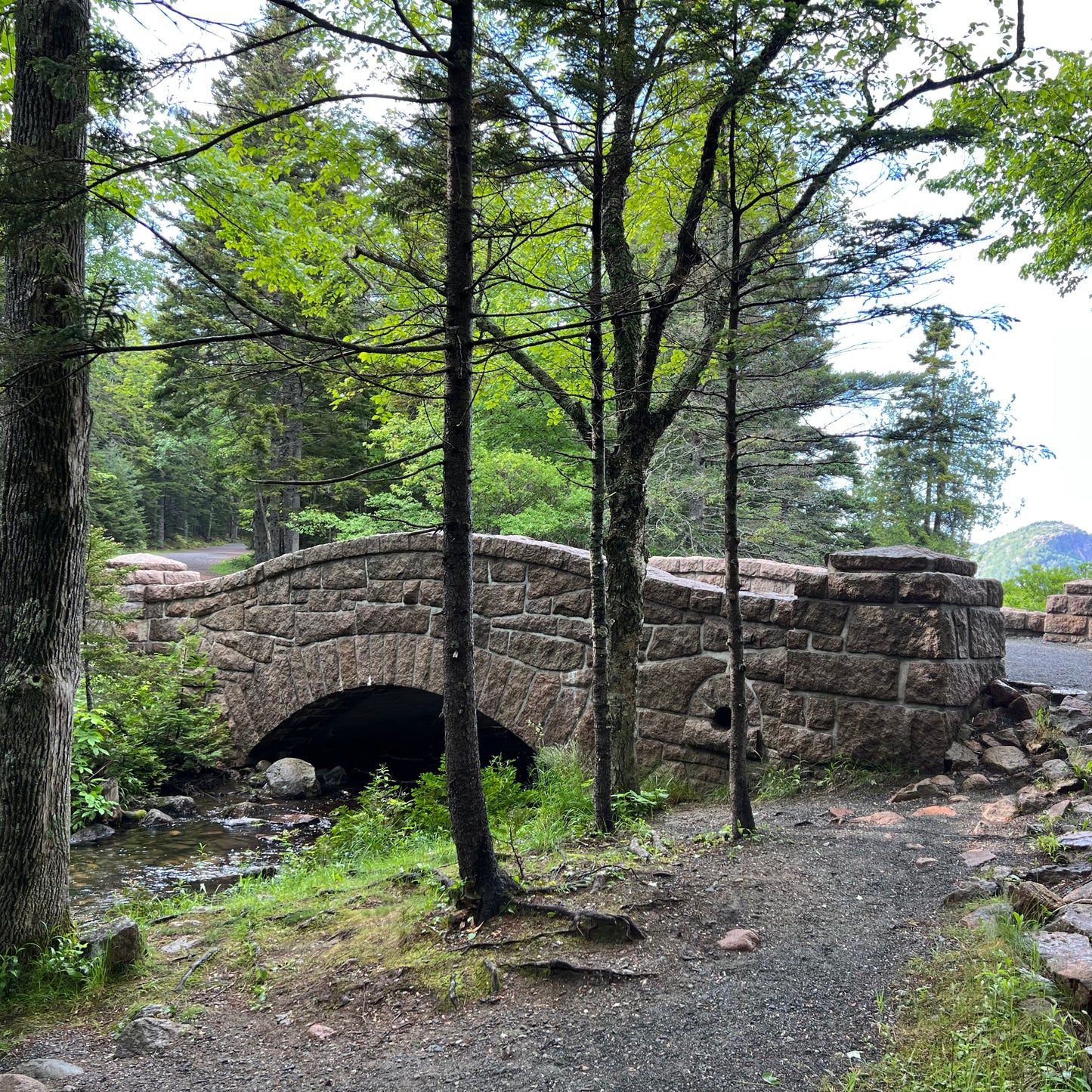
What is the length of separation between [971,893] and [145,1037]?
3335 millimetres

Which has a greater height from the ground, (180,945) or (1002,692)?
(1002,692)

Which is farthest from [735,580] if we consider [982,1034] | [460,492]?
[982,1034]

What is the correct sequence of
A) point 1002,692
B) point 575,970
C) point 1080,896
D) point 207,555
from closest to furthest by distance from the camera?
point 1080,896 < point 575,970 < point 1002,692 < point 207,555

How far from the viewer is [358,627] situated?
8.58 m

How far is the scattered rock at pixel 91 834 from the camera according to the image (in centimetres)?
741

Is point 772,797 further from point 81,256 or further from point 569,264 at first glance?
point 81,256

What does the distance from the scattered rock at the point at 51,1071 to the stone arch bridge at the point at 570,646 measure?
4.45m

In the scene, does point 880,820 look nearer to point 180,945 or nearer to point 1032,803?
point 1032,803

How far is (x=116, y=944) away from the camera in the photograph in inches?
149

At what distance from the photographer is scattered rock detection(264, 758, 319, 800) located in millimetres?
9281

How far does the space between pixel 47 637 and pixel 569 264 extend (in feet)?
14.4

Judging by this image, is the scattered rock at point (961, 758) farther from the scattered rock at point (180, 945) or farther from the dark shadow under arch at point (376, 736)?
the scattered rock at point (180, 945)

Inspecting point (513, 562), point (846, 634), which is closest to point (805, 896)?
point (846, 634)

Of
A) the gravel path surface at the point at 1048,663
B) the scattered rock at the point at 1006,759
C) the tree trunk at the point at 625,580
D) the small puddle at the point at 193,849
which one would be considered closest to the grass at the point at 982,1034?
the tree trunk at the point at 625,580
